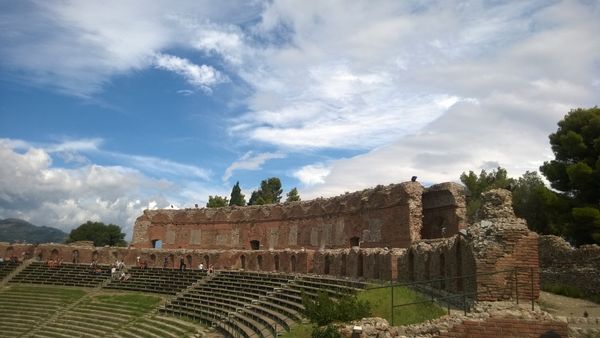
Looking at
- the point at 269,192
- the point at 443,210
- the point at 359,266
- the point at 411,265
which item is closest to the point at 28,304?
the point at 359,266

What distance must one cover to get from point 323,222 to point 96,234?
53.8 m

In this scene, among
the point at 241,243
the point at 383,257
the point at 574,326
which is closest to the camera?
the point at 574,326

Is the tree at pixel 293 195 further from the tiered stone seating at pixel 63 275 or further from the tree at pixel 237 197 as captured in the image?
the tiered stone seating at pixel 63 275

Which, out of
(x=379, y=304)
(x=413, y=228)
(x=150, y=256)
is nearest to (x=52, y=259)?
(x=150, y=256)

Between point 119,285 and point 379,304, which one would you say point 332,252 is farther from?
point 119,285

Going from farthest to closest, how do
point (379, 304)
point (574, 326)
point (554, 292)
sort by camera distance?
point (554, 292) → point (379, 304) → point (574, 326)

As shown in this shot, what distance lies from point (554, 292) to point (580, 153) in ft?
33.7

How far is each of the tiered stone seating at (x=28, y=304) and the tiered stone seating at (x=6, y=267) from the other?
9.64 ft

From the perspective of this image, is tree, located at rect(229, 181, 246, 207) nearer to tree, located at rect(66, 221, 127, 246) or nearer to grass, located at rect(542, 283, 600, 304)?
tree, located at rect(66, 221, 127, 246)

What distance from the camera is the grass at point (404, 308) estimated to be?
10.2m

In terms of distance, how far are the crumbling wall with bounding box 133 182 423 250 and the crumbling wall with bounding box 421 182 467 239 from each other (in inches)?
32.7

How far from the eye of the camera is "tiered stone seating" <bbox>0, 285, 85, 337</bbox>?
72.5 feet

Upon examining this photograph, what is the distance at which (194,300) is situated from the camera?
23078 millimetres

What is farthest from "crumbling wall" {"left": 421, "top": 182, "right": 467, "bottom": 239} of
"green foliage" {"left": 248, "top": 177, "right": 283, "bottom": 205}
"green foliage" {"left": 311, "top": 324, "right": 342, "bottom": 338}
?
"green foliage" {"left": 248, "top": 177, "right": 283, "bottom": 205}
